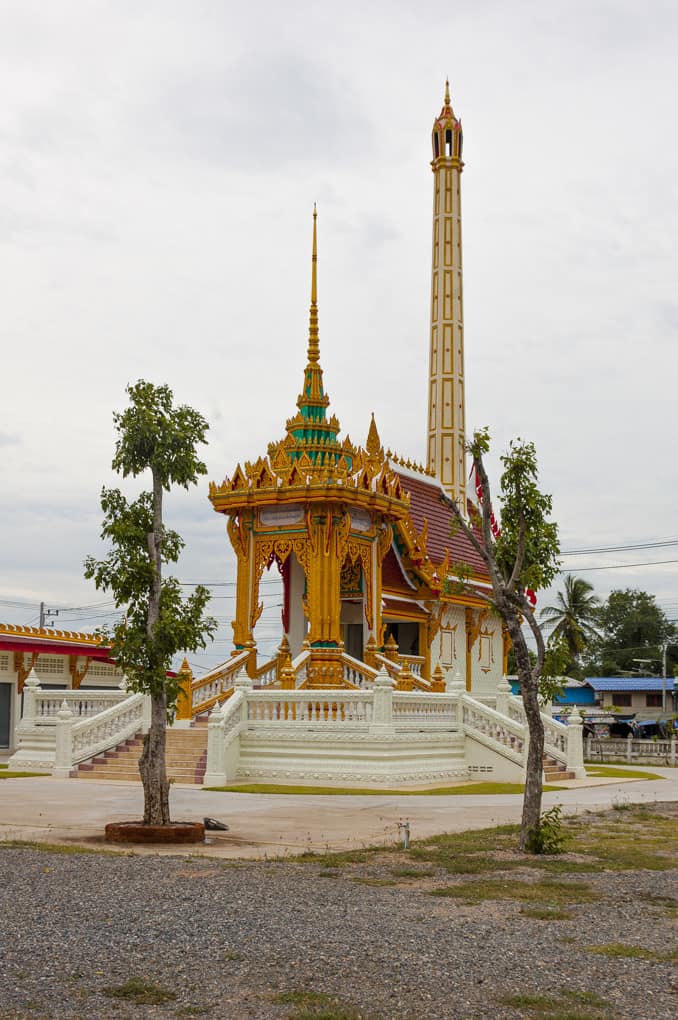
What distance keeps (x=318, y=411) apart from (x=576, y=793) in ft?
45.6

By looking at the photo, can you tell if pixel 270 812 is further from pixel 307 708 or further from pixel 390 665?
pixel 390 665

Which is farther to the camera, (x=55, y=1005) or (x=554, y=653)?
(x=554, y=653)

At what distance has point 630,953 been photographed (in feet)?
25.5

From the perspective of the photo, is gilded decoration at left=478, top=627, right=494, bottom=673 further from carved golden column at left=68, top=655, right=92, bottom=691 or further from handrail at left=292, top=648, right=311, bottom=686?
carved golden column at left=68, top=655, right=92, bottom=691

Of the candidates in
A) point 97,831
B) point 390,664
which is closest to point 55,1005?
point 97,831

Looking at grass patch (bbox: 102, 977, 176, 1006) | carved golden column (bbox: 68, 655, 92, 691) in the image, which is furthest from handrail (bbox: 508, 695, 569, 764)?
grass patch (bbox: 102, 977, 176, 1006)

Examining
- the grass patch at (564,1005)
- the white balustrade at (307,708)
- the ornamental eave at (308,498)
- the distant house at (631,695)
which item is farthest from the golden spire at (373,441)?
the distant house at (631,695)

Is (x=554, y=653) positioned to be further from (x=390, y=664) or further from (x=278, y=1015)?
(x=390, y=664)

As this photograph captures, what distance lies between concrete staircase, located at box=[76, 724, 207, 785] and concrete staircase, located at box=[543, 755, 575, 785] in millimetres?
7489

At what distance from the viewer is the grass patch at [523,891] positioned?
977cm

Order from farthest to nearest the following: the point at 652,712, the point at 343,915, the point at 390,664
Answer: the point at 652,712 < the point at 390,664 < the point at 343,915

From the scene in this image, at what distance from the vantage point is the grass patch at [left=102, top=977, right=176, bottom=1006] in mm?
A: 6426

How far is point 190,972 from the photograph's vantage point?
6992mm

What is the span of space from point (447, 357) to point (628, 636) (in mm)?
47853
